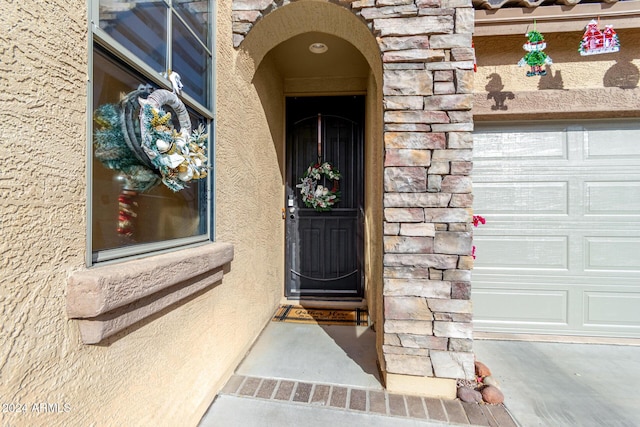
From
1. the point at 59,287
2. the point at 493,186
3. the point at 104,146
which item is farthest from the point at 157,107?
the point at 493,186

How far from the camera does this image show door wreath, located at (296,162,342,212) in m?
3.20

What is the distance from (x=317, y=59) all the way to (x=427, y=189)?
1.94 m

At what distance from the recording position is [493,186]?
2.43 metres

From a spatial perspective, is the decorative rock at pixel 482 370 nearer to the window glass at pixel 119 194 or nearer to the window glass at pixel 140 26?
the window glass at pixel 119 194

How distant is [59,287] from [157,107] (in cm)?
74

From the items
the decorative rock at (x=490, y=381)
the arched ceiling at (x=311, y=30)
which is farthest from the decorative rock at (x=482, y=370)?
the arched ceiling at (x=311, y=30)

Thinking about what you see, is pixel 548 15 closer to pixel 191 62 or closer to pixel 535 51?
pixel 535 51

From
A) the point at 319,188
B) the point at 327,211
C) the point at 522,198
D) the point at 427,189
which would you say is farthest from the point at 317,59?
the point at 522,198

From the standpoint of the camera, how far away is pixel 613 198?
2.32 metres

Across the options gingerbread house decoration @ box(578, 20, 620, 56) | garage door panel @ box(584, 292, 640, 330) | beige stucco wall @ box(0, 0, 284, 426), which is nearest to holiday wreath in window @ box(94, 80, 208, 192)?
beige stucco wall @ box(0, 0, 284, 426)

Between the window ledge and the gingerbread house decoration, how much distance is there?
2.96 metres

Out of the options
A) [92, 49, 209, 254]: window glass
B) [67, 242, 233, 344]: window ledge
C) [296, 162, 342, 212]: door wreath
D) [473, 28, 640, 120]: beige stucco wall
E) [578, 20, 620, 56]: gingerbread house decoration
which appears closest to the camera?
[67, 242, 233, 344]: window ledge

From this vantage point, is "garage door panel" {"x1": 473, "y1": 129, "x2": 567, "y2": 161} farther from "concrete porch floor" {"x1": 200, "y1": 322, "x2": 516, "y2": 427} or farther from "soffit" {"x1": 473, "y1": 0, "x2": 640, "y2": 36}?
"concrete porch floor" {"x1": 200, "y1": 322, "x2": 516, "y2": 427}

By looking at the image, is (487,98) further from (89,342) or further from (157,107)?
(89,342)
